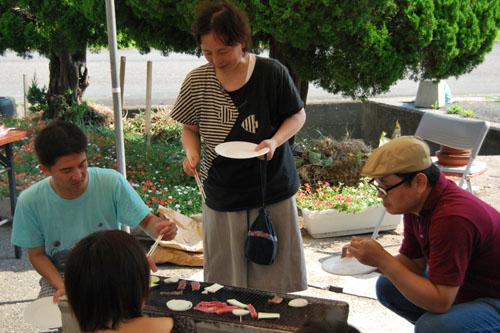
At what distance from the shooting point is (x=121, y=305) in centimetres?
146

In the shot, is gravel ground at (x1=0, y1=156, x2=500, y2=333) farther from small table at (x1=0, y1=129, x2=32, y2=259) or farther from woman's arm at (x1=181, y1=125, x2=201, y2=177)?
woman's arm at (x1=181, y1=125, x2=201, y2=177)

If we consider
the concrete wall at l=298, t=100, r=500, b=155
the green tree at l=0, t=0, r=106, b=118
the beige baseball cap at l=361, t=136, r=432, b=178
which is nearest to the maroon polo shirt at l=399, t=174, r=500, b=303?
the beige baseball cap at l=361, t=136, r=432, b=178

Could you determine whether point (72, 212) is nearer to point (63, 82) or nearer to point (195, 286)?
point (195, 286)

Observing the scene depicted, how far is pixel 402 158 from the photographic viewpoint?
1.86m

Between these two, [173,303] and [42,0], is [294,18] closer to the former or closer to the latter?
A: [173,303]

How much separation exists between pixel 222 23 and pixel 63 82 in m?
6.14

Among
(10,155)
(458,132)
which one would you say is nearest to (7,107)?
(10,155)

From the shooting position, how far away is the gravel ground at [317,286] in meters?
2.95

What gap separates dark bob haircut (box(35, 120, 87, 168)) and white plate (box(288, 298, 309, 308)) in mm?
1005

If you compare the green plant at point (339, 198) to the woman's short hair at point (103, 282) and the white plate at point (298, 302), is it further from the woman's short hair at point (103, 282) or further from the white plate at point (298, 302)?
the woman's short hair at point (103, 282)

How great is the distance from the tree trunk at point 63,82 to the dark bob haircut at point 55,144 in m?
5.84

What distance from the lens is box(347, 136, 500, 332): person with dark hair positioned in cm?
181

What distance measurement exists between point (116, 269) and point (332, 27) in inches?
131

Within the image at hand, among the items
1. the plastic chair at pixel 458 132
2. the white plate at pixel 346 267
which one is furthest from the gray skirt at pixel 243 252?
the plastic chair at pixel 458 132
